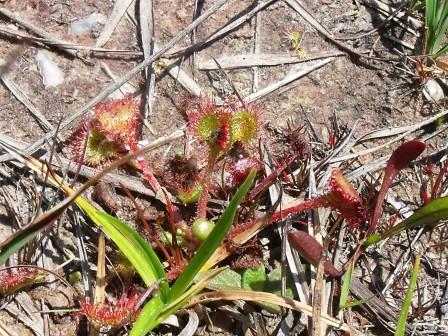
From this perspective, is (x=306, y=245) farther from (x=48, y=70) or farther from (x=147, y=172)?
(x=48, y=70)

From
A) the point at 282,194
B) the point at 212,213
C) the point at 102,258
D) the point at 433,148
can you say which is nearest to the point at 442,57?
the point at 433,148

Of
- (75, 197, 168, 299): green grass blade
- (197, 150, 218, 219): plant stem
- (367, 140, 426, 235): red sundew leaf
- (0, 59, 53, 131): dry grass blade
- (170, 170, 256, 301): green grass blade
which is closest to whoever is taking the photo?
(170, 170, 256, 301): green grass blade

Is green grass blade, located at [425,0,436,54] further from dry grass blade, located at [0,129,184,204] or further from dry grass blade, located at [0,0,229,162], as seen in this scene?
dry grass blade, located at [0,129,184,204]

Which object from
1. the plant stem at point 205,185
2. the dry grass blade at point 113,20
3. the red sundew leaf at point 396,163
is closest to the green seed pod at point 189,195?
the plant stem at point 205,185

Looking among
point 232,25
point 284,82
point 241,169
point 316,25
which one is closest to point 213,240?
point 241,169

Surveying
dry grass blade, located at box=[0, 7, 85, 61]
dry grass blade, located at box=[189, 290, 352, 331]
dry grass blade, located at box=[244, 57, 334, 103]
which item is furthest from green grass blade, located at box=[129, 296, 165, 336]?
dry grass blade, located at box=[0, 7, 85, 61]

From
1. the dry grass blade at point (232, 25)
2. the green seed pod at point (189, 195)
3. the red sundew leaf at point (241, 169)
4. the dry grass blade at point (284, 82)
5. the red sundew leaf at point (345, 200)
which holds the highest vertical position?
the dry grass blade at point (232, 25)

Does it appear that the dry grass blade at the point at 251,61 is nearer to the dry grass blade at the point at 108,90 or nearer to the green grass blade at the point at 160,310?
the dry grass blade at the point at 108,90
